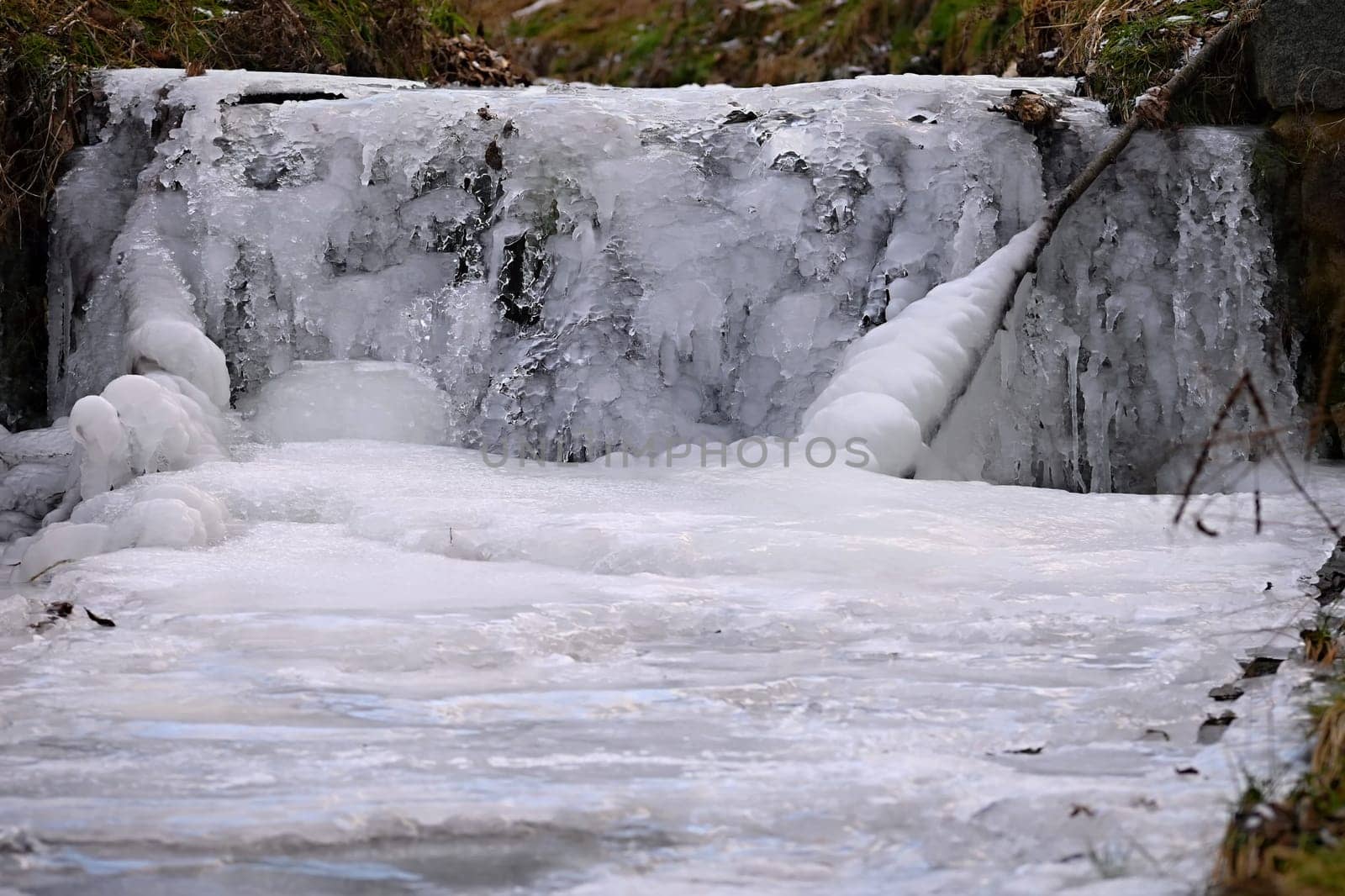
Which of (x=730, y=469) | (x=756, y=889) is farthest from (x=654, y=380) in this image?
(x=756, y=889)

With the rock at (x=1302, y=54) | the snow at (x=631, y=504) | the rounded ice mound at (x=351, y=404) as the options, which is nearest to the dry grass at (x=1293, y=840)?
the snow at (x=631, y=504)

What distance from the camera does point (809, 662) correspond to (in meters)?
2.62

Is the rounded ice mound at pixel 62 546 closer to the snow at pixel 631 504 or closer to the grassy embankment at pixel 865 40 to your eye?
the snow at pixel 631 504

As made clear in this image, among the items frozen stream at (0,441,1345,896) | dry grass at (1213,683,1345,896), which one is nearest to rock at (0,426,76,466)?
frozen stream at (0,441,1345,896)

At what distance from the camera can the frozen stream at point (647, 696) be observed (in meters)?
1.76

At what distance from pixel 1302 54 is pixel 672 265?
2545 mm

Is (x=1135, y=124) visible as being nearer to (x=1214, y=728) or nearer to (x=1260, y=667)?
(x=1260, y=667)

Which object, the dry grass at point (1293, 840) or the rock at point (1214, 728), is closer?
the dry grass at point (1293, 840)

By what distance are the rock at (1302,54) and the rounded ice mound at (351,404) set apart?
3469mm

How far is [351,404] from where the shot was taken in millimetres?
5027

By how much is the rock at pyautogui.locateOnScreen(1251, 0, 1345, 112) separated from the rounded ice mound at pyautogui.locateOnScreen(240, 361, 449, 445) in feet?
11.4

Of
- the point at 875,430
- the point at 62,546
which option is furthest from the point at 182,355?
the point at 875,430

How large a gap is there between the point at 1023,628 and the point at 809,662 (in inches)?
20.0

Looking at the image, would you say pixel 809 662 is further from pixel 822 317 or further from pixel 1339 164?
pixel 1339 164
